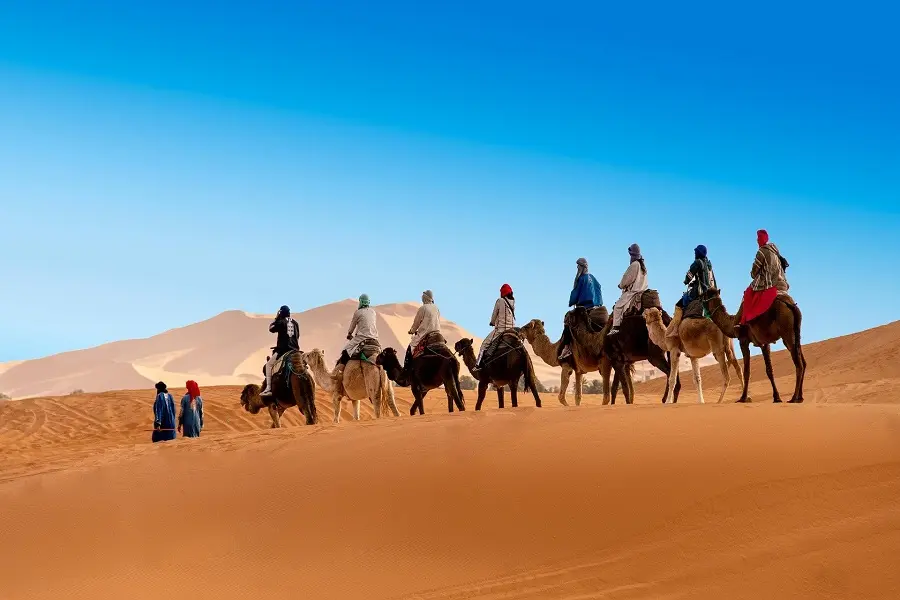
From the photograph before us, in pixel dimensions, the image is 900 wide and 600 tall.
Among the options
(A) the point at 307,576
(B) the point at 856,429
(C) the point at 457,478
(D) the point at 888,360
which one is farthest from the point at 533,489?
(D) the point at 888,360

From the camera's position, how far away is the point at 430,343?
18500mm

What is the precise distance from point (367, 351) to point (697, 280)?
21.3 feet

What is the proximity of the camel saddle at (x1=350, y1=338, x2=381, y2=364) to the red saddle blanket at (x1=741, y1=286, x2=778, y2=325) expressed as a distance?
717 centimetres

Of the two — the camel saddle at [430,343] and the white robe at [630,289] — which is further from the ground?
A: the white robe at [630,289]

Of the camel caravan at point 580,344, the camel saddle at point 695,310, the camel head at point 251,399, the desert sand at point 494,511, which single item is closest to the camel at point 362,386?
the camel caravan at point 580,344

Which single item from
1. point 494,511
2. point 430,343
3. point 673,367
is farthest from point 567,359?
point 494,511

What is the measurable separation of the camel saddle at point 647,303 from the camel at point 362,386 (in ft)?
15.7

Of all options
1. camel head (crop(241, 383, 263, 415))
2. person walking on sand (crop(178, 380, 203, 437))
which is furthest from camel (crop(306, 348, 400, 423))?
person walking on sand (crop(178, 380, 203, 437))

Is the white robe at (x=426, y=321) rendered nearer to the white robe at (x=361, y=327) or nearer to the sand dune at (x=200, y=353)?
the white robe at (x=361, y=327)

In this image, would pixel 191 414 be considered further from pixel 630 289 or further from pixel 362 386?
pixel 630 289

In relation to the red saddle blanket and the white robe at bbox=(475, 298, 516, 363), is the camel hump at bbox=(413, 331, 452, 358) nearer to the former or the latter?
the white robe at bbox=(475, 298, 516, 363)

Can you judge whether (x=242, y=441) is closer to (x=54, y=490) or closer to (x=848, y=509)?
(x=54, y=490)

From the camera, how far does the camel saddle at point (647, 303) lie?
56.4 feet

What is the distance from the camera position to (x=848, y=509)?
27.7 ft
